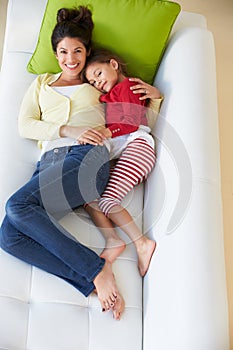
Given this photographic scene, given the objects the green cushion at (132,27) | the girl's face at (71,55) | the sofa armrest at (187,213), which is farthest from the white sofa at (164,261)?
the girl's face at (71,55)

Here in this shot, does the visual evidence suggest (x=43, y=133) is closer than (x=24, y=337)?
No

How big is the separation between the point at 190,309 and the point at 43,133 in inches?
30.5

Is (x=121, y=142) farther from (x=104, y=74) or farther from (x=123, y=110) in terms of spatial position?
(x=104, y=74)

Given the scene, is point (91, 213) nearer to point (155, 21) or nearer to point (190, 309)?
point (190, 309)

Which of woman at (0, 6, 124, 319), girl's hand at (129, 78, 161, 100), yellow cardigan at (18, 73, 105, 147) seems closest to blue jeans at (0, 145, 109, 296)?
woman at (0, 6, 124, 319)

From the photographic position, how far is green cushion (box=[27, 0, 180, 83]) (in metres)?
2.00

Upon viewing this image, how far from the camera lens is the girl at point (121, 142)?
173 centimetres

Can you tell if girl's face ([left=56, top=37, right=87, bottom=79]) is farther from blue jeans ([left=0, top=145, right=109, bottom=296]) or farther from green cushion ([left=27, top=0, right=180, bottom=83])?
blue jeans ([left=0, top=145, right=109, bottom=296])

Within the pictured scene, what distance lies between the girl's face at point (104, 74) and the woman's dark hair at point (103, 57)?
0.01 metres

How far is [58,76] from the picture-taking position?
201 centimetres

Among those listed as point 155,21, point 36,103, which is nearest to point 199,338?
point 36,103

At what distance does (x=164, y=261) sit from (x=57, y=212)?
36 cm

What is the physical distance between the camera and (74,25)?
193 cm

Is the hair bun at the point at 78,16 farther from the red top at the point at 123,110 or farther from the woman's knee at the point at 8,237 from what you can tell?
the woman's knee at the point at 8,237
